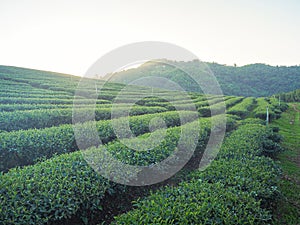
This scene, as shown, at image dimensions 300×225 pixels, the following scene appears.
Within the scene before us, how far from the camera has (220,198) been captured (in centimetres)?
417

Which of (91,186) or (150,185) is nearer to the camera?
(91,186)

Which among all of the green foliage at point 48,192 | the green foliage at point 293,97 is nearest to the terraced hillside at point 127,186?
the green foliage at point 48,192

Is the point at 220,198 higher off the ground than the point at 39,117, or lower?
lower

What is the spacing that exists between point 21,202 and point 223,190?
3867mm

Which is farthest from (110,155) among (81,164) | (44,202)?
(44,202)

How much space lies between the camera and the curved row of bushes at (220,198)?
11.8 ft

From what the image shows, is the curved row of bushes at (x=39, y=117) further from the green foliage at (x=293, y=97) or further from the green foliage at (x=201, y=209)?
the green foliage at (x=293, y=97)

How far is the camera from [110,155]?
6082 mm

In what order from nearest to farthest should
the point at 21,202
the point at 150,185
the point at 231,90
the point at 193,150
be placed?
1. the point at 21,202
2. the point at 150,185
3. the point at 193,150
4. the point at 231,90

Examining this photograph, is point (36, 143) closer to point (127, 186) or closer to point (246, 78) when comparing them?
point (127, 186)

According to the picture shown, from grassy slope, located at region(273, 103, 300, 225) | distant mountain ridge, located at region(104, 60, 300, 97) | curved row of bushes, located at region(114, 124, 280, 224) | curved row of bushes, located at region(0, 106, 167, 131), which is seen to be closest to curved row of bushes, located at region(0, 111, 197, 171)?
curved row of bushes, located at region(0, 106, 167, 131)

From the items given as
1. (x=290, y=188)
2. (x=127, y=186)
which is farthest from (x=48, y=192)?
(x=290, y=188)

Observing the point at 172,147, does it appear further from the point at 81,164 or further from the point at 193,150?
the point at 81,164

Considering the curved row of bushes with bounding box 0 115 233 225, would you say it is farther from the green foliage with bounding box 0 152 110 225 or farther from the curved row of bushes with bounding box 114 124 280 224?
the curved row of bushes with bounding box 114 124 280 224
